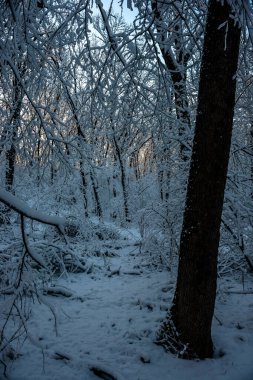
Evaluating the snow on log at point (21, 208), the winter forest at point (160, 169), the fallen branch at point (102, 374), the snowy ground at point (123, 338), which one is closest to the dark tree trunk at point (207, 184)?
the winter forest at point (160, 169)

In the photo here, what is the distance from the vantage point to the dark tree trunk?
3.70 meters

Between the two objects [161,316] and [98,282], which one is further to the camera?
[98,282]

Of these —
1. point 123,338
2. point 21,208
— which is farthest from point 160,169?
point 21,208

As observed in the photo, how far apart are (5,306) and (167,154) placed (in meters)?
4.87

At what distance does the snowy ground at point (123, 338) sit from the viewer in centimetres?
407

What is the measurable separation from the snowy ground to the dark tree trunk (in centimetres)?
39

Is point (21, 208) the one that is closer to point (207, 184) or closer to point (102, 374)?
point (207, 184)

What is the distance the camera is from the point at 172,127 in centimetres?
620

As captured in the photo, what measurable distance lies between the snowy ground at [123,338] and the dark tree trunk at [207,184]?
0.39 meters

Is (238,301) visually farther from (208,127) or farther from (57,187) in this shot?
(57,187)

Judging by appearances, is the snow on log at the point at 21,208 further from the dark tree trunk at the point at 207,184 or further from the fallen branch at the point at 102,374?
the fallen branch at the point at 102,374

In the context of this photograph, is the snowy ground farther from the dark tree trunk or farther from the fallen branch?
the dark tree trunk

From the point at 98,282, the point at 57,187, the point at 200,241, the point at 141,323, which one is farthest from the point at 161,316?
the point at 57,187

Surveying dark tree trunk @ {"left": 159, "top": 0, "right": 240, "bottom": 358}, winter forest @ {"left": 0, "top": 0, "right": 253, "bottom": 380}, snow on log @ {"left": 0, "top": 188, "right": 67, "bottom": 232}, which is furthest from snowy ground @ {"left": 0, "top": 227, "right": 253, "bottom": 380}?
snow on log @ {"left": 0, "top": 188, "right": 67, "bottom": 232}
